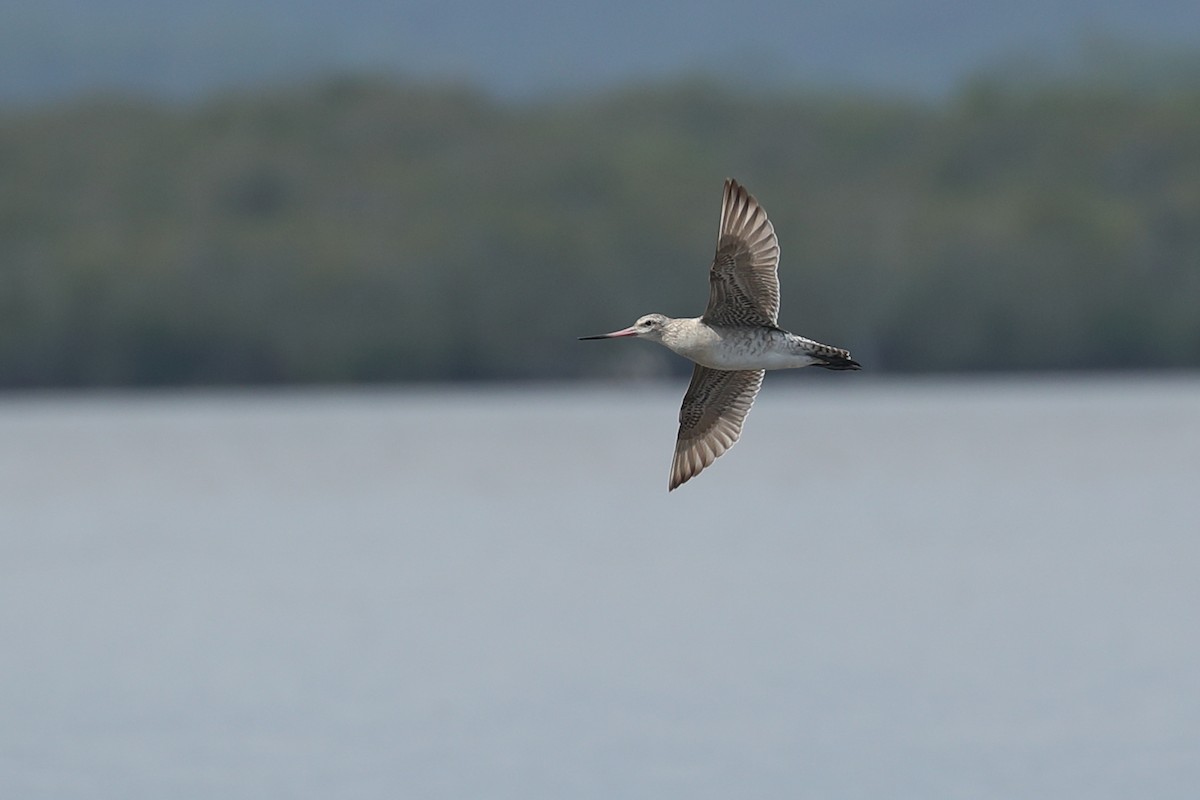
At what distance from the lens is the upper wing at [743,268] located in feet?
36.5

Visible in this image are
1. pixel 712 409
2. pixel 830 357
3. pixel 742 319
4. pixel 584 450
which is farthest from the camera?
pixel 584 450

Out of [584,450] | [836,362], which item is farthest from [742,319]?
[584,450]

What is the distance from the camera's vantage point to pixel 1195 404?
50344 millimetres

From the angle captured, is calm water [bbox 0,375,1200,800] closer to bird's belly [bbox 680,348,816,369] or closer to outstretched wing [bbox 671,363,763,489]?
outstretched wing [bbox 671,363,763,489]

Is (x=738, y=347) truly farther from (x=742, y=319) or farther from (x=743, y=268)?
(x=743, y=268)

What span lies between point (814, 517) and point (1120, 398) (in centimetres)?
2589

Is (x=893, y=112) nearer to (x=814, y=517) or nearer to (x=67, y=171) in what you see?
(x=67, y=171)

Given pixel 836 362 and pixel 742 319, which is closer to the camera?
pixel 836 362

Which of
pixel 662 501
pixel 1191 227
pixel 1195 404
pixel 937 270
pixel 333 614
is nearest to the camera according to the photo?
pixel 333 614

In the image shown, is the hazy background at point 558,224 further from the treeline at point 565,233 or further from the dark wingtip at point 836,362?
the dark wingtip at point 836,362

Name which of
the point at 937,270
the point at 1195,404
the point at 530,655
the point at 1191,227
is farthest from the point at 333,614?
the point at 1191,227

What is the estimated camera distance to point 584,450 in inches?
1668

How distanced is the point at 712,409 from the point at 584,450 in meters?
29.7

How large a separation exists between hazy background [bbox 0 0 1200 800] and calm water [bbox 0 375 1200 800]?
7cm
